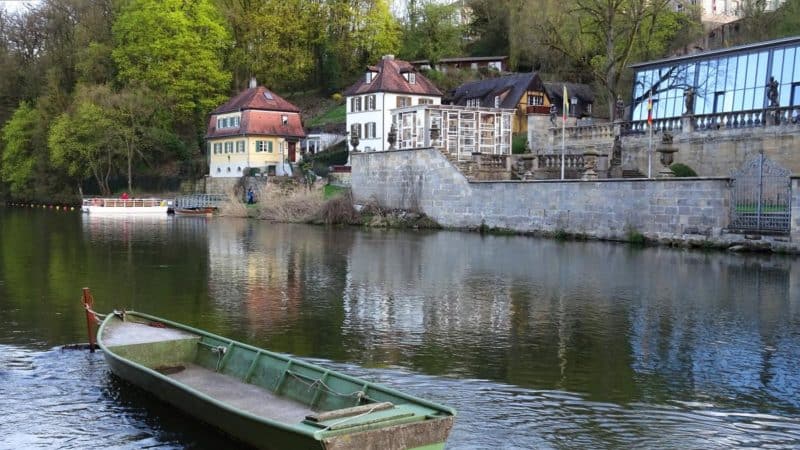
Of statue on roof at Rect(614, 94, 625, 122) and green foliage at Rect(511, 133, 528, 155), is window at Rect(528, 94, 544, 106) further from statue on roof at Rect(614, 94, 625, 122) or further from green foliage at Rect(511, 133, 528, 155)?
statue on roof at Rect(614, 94, 625, 122)

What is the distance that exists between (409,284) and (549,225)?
58.0 feet

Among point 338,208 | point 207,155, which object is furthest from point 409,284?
point 207,155

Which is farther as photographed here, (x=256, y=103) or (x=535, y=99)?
(x=256, y=103)

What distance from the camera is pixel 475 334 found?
49.1 ft

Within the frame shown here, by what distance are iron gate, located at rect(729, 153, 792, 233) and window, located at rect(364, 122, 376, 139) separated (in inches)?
1681

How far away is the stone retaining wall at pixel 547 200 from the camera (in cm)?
3156

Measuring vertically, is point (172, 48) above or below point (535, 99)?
above

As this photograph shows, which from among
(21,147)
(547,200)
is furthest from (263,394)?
(21,147)

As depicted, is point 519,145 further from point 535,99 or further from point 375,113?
point 375,113

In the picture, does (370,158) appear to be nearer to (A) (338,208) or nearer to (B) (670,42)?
(A) (338,208)

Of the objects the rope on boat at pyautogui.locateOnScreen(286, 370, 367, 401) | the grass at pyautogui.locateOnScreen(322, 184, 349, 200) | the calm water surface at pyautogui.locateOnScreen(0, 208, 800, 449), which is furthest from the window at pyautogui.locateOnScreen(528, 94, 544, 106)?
the rope on boat at pyautogui.locateOnScreen(286, 370, 367, 401)

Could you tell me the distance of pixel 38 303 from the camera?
18250 mm

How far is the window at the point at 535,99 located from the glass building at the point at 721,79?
20.4 m

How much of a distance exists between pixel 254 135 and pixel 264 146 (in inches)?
69.3
